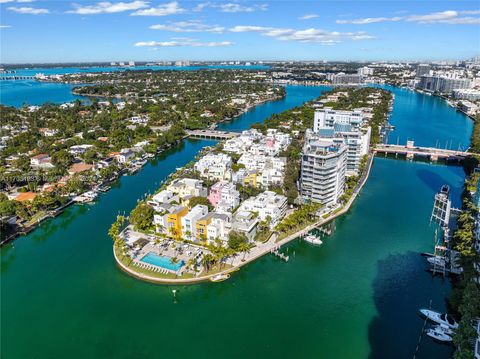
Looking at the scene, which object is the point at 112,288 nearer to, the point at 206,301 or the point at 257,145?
the point at 206,301

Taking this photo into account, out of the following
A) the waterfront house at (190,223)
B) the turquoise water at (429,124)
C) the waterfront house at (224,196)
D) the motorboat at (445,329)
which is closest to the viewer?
the motorboat at (445,329)

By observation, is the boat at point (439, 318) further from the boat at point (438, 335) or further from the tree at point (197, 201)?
the tree at point (197, 201)

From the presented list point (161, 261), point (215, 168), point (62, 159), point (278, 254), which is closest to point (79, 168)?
point (62, 159)

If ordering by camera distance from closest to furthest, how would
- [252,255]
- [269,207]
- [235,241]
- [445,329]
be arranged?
1. [445,329]
2. [235,241]
3. [252,255]
4. [269,207]

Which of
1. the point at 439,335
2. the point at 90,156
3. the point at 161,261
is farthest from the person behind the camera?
the point at 90,156

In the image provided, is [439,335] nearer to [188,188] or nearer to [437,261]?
[437,261]

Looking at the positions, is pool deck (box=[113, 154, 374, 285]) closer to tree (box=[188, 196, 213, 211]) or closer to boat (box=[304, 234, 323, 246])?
boat (box=[304, 234, 323, 246])

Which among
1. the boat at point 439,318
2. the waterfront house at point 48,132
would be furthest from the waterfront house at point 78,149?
the boat at point 439,318

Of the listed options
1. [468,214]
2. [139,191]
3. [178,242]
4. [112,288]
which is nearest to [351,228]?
[468,214]
